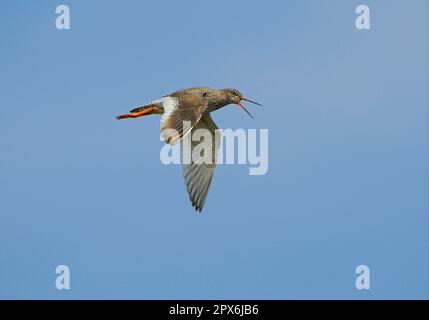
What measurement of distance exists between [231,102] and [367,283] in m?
4.82

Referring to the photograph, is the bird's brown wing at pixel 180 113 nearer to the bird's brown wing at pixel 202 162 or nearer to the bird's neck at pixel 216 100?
the bird's neck at pixel 216 100

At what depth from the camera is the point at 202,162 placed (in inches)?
772

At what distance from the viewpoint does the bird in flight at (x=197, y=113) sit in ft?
57.3

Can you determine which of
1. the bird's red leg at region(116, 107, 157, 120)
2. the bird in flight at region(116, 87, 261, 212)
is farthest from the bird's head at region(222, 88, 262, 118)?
the bird's red leg at region(116, 107, 157, 120)

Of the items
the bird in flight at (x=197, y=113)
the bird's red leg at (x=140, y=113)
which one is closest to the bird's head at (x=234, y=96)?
the bird in flight at (x=197, y=113)

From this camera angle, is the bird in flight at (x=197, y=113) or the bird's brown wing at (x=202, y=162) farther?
the bird's brown wing at (x=202, y=162)

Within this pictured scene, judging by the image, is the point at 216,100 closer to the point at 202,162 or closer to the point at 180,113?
the point at 202,162

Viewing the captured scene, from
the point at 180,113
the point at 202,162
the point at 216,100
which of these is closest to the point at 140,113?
the point at 216,100

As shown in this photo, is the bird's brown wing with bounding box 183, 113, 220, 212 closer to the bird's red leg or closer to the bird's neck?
the bird's neck

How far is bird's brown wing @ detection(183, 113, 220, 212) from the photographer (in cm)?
1931

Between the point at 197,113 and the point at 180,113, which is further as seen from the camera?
the point at 197,113

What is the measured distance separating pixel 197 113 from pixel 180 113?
0.35 meters
